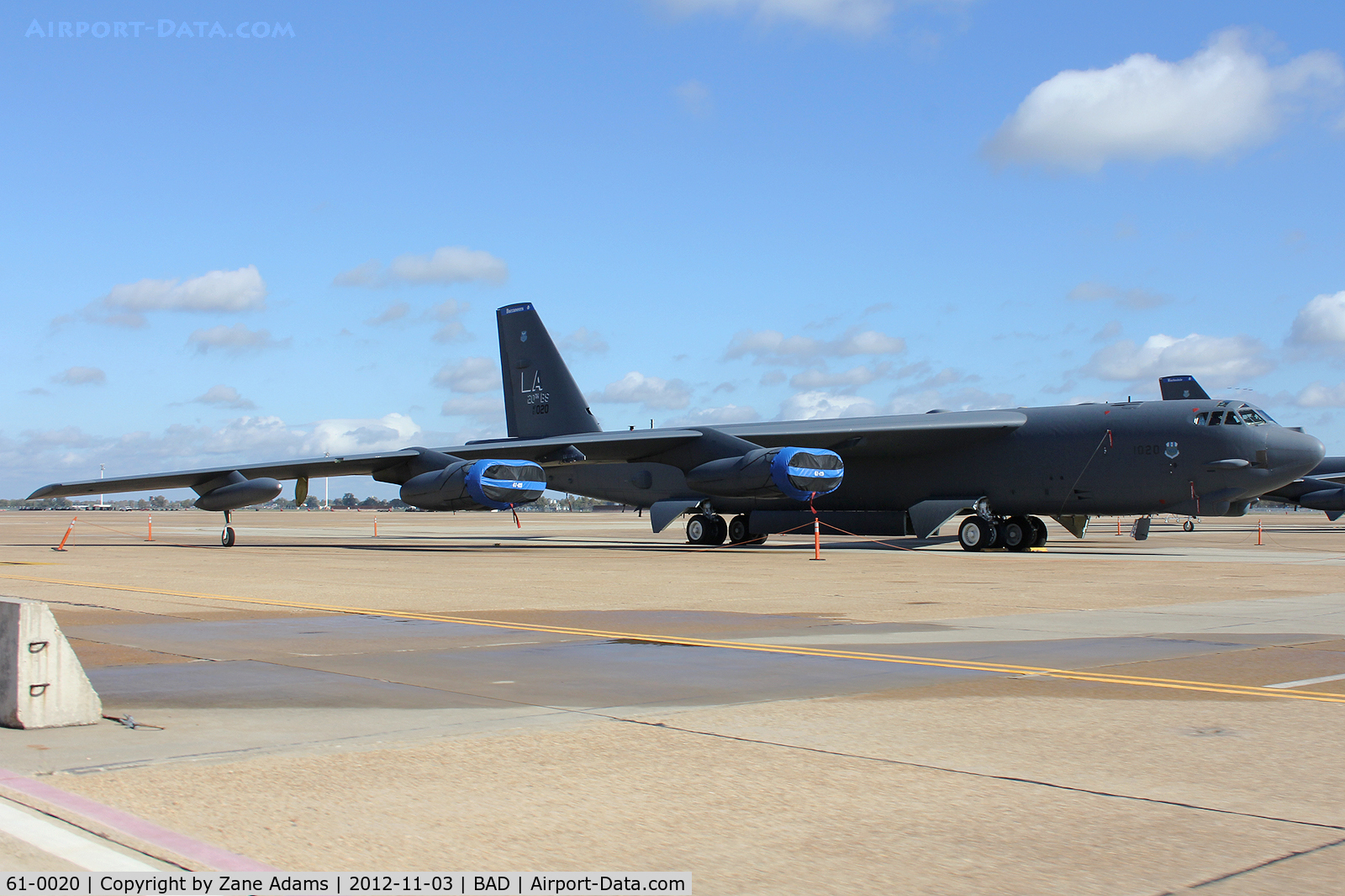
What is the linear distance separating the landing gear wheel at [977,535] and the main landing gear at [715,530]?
635 cm

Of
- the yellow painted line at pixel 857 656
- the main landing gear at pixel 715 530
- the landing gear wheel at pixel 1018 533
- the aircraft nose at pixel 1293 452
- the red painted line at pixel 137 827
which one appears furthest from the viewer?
the main landing gear at pixel 715 530

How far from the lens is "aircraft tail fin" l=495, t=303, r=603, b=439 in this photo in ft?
117

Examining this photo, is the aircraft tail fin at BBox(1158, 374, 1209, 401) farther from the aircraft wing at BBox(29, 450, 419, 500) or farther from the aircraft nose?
the aircraft wing at BBox(29, 450, 419, 500)

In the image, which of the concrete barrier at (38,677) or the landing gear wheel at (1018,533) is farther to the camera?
the landing gear wheel at (1018,533)

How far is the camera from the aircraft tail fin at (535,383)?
35.7 meters

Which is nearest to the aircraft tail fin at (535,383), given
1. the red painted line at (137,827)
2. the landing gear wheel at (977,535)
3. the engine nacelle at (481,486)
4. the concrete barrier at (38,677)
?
the engine nacelle at (481,486)

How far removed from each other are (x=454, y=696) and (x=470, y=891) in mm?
3518

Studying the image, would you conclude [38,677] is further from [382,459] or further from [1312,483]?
[1312,483]

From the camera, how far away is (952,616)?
12023 millimetres

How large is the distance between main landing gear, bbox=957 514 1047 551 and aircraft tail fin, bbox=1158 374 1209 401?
13.0 meters

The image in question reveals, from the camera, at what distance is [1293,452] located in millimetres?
24969

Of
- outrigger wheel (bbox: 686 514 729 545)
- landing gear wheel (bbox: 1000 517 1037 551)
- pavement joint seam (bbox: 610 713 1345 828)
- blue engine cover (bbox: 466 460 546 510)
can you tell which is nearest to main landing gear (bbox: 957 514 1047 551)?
landing gear wheel (bbox: 1000 517 1037 551)

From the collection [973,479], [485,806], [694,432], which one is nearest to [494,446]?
[694,432]

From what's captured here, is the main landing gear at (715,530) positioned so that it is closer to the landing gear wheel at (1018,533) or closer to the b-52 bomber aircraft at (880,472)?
the b-52 bomber aircraft at (880,472)
